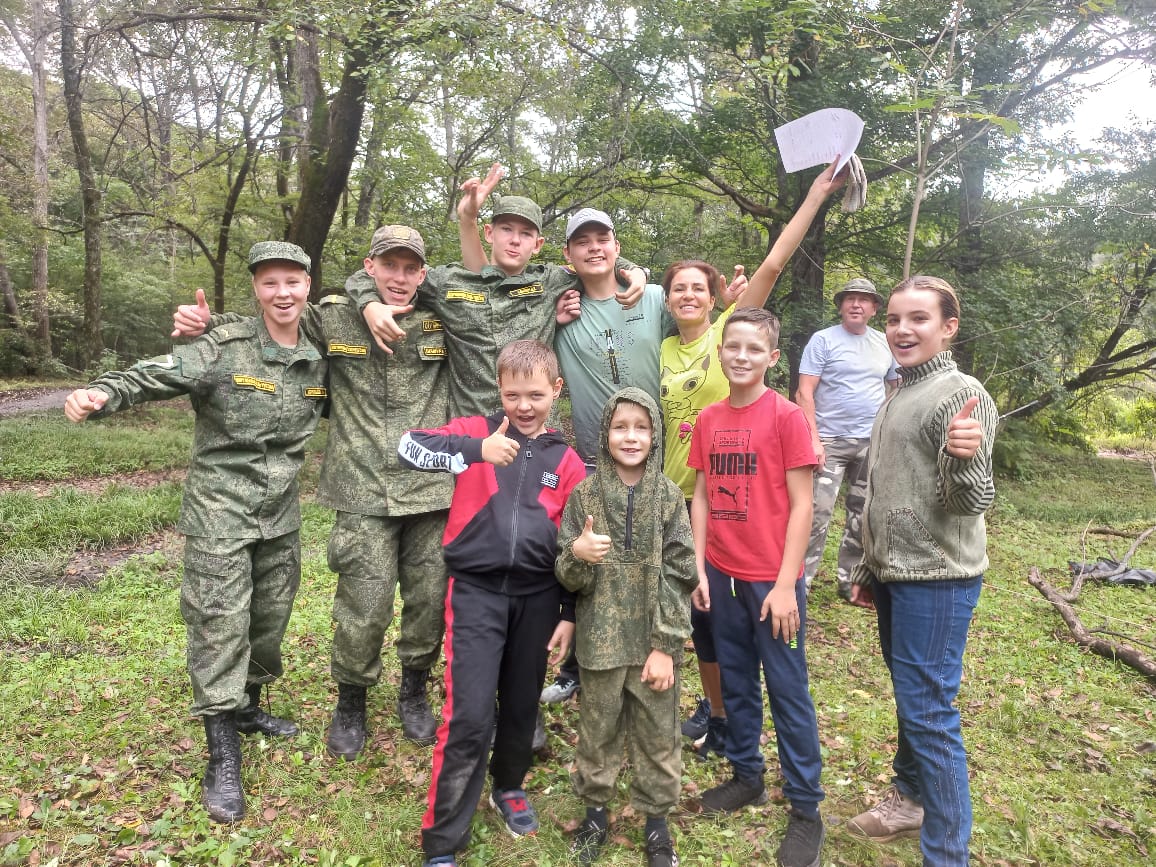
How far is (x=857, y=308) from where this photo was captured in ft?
17.4

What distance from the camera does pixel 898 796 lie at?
299 cm

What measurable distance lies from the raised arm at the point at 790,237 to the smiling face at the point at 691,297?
20 cm

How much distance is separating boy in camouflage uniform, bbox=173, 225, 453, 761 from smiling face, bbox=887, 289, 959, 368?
204 centimetres

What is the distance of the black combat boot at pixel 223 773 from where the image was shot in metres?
2.98

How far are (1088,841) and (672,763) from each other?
190 centimetres

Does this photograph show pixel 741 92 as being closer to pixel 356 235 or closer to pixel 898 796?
pixel 356 235

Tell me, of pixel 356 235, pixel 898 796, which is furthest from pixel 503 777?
pixel 356 235

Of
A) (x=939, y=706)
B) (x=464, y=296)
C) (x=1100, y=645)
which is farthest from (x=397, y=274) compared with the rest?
(x=1100, y=645)

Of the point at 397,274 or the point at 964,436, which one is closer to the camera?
the point at 964,436

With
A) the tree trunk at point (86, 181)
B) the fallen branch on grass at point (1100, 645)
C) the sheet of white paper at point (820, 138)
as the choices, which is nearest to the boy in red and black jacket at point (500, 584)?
the sheet of white paper at point (820, 138)

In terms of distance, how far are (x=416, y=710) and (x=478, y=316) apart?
2023 millimetres

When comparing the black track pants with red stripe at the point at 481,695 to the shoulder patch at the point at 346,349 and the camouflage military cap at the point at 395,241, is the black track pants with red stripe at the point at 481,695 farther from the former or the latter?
the camouflage military cap at the point at 395,241

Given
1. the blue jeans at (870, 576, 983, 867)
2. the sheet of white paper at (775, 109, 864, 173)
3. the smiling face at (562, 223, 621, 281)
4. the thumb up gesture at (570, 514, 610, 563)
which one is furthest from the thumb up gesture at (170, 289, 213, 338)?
the blue jeans at (870, 576, 983, 867)

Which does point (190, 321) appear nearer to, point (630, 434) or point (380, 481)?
point (380, 481)
